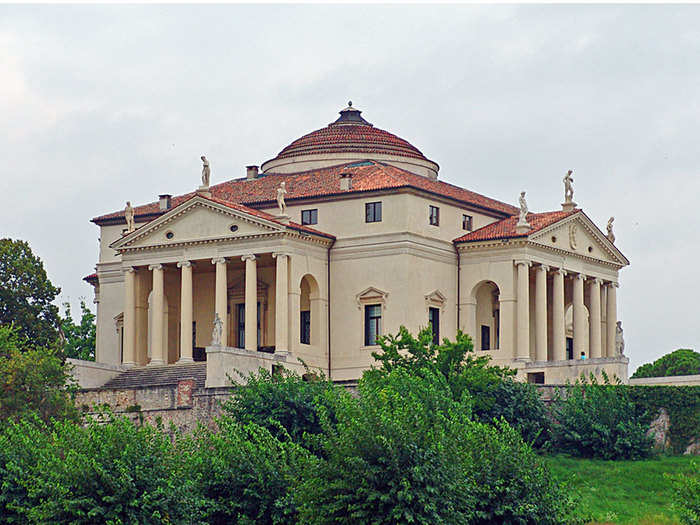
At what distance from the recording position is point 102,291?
343 feet

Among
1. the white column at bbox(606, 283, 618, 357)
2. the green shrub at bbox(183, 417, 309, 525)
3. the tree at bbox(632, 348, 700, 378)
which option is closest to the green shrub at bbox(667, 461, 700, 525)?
the green shrub at bbox(183, 417, 309, 525)

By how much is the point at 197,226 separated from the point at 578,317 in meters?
22.1

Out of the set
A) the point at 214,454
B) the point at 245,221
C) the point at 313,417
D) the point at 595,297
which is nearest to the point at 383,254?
the point at 245,221

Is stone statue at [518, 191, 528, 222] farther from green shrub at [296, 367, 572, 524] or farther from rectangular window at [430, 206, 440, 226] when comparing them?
green shrub at [296, 367, 572, 524]

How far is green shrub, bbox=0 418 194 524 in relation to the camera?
5719 centimetres

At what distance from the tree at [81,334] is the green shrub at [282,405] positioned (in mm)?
47100

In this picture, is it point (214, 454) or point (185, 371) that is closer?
point (214, 454)

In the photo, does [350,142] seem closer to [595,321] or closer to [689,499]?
[595,321]

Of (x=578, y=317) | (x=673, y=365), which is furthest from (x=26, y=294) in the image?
(x=673, y=365)

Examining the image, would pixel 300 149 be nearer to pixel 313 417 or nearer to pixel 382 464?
pixel 313 417

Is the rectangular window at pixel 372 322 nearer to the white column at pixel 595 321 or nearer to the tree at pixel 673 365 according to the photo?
the white column at pixel 595 321

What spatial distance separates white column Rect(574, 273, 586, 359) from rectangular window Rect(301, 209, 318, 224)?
15.4 metres

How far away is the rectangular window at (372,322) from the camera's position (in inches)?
3730

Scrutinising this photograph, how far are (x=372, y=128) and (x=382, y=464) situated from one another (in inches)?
2037
